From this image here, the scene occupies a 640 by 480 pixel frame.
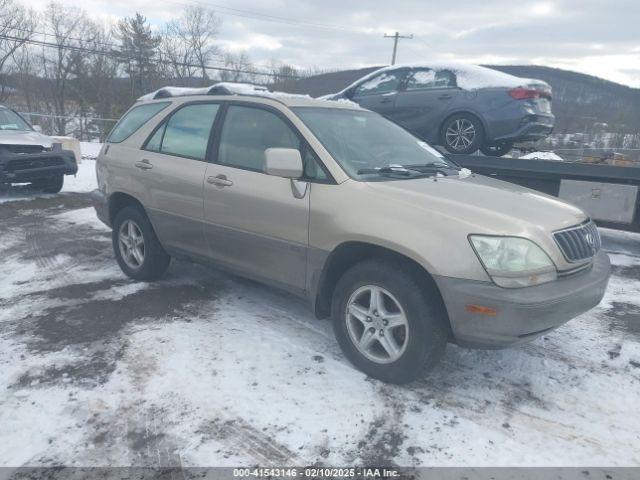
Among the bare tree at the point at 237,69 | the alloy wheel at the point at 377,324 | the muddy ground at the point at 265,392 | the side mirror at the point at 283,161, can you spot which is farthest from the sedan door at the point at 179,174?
the bare tree at the point at 237,69

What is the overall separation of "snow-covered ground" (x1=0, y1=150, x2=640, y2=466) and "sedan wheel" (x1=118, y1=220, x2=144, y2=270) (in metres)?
0.36

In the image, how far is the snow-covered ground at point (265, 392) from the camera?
2455mm

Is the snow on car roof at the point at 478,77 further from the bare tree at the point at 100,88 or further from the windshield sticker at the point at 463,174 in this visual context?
the bare tree at the point at 100,88

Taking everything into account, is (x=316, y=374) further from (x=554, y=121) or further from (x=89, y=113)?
(x=89, y=113)

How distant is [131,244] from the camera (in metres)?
4.78

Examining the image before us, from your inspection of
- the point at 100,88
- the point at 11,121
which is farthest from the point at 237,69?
the point at 11,121

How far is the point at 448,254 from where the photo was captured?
2.66 m

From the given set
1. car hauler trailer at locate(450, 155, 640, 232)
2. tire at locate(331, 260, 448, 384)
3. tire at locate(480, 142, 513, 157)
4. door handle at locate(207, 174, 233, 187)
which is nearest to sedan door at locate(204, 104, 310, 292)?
door handle at locate(207, 174, 233, 187)

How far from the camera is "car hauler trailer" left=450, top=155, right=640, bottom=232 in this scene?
5.88 meters

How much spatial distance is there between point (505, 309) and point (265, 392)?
151cm

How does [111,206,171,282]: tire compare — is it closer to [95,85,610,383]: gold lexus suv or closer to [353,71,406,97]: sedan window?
[95,85,610,383]: gold lexus suv

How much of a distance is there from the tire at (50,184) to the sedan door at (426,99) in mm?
7015

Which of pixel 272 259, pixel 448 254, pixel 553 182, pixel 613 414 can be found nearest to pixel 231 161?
pixel 272 259

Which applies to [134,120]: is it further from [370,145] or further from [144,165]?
[370,145]
